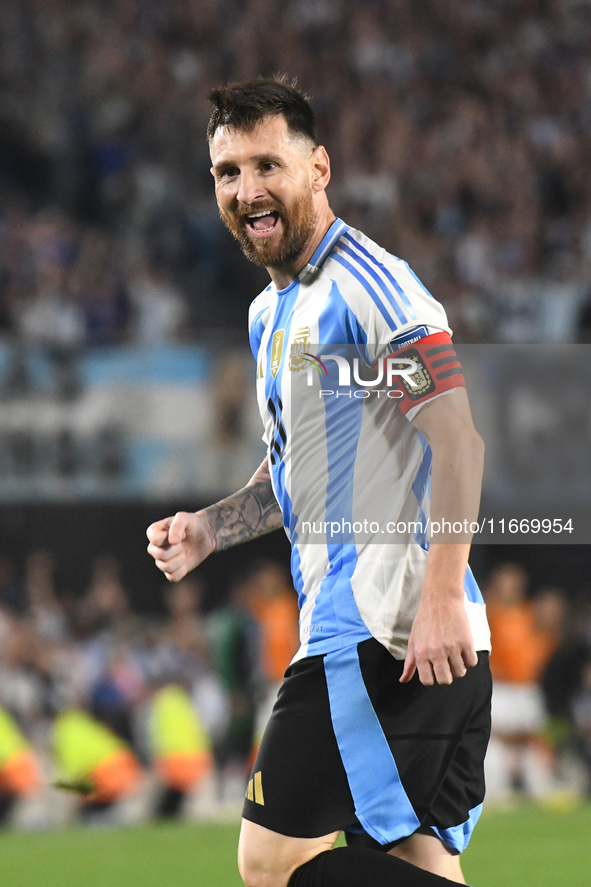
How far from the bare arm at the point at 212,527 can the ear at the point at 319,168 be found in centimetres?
78

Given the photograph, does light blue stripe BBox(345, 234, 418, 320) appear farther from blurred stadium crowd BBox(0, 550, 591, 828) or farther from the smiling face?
blurred stadium crowd BBox(0, 550, 591, 828)

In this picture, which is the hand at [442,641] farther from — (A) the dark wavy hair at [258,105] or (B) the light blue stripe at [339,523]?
(A) the dark wavy hair at [258,105]

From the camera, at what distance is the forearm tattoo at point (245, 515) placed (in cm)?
308

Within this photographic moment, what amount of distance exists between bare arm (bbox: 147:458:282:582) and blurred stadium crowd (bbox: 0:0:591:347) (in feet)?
22.3

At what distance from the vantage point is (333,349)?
8.89 ft

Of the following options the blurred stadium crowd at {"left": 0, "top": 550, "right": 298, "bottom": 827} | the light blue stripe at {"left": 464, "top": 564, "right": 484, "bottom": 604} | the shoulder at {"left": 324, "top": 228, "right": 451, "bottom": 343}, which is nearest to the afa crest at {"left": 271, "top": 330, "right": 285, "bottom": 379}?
the shoulder at {"left": 324, "top": 228, "right": 451, "bottom": 343}

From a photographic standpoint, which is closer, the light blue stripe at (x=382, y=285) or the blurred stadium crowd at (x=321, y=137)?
the light blue stripe at (x=382, y=285)

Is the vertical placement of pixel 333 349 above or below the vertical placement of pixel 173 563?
above

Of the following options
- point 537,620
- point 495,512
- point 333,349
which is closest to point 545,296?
point 495,512

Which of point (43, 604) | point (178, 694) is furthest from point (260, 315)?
point (43, 604)

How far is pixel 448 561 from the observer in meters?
2.45

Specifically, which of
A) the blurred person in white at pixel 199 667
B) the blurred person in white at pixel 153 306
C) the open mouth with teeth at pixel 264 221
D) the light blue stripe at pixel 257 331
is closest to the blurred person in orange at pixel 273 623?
the blurred person in white at pixel 199 667

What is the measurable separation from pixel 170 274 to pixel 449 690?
901 cm

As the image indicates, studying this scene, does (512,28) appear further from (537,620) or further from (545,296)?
(537,620)
